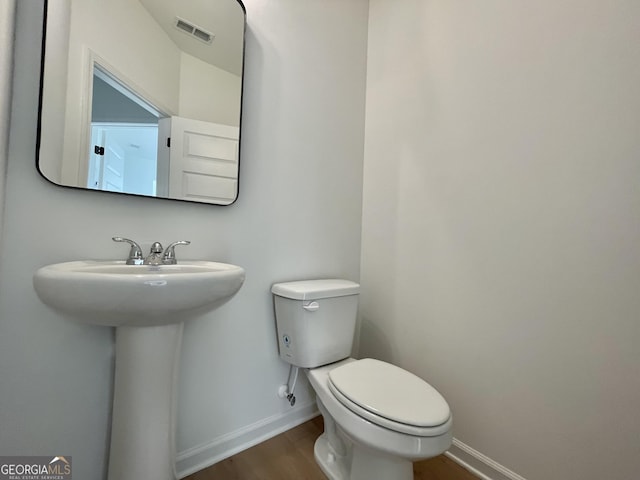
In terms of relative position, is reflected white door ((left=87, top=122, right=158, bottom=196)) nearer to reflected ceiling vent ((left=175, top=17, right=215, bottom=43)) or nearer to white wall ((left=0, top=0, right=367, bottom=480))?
white wall ((left=0, top=0, right=367, bottom=480))

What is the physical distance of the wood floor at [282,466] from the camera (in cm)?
99

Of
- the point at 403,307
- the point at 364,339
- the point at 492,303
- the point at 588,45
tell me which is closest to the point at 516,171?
the point at 588,45

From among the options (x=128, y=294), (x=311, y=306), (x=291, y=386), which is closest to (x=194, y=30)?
(x=128, y=294)

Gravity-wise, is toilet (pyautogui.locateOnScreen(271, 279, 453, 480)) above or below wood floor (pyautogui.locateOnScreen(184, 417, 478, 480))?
above

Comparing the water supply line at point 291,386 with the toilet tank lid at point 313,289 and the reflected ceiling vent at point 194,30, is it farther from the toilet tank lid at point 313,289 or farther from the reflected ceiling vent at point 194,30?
the reflected ceiling vent at point 194,30

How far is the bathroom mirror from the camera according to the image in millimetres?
776

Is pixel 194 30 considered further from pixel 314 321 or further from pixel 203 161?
pixel 314 321

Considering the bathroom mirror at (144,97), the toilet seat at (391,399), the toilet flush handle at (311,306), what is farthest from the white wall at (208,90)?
the toilet seat at (391,399)

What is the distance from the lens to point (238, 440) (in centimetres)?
Answer: 111

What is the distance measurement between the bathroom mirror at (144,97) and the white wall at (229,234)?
47 millimetres

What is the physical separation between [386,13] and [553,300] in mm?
1674

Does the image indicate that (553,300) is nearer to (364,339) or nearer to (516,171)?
(516,171)

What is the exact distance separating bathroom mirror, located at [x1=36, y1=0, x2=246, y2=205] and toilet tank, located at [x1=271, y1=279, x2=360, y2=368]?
495mm
